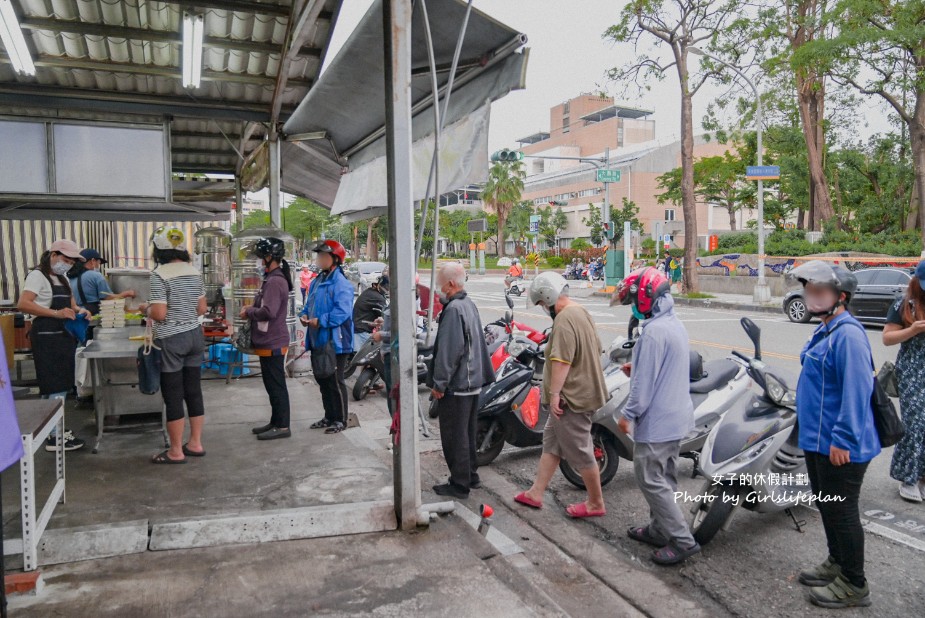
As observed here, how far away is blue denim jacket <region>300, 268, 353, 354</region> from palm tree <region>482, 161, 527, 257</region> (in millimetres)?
65737

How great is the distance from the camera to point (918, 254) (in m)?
24.2

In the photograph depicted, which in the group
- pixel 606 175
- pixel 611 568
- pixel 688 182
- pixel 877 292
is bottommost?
pixel 611 568

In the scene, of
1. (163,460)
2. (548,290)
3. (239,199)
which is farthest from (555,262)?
(548,290)

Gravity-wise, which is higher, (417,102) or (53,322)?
(417,102)

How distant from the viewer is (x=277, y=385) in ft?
21.2

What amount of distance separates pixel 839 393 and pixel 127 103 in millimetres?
8600

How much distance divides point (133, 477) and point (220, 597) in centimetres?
230

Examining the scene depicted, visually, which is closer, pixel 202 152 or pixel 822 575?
pixel 822 575

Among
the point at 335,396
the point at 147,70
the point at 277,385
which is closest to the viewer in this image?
the point at 277,385

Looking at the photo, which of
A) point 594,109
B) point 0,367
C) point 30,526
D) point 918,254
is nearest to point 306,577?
point 30,526

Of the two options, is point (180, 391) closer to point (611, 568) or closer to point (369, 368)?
point (369, 368)

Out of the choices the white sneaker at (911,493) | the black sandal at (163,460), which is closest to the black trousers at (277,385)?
the black sandal at (163,460)

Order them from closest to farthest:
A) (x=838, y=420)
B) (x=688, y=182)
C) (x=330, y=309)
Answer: (x=838, y=420) < (x=330, y=309) < (x=688, y=182)

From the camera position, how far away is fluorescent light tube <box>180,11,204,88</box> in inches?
242
